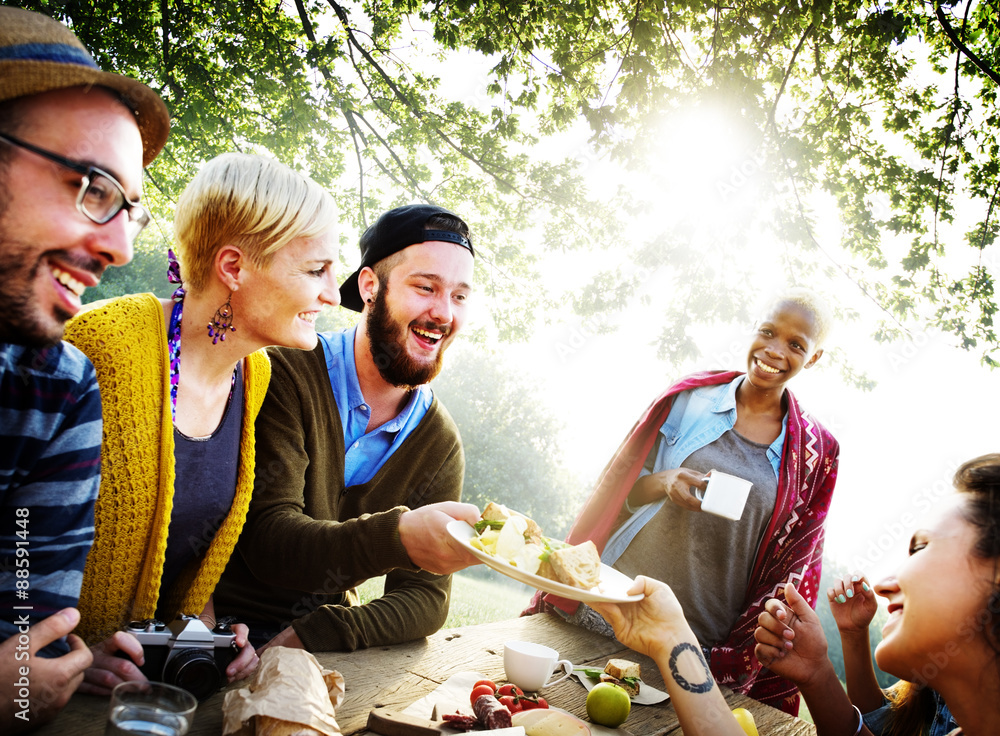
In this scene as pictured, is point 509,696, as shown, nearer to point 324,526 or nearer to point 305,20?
point 324,526

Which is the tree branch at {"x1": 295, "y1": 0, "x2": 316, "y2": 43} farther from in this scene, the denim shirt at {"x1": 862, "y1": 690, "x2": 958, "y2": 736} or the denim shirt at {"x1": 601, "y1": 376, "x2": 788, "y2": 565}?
the denim shirt at {"x1": 862, "y1": 690, "x2": 958, "y2": 736}

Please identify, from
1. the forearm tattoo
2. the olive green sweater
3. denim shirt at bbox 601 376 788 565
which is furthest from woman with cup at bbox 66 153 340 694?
denim shirt at bbox 601 376 788 565

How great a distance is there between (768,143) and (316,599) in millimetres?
6262

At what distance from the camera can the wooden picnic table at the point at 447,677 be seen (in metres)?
1.45

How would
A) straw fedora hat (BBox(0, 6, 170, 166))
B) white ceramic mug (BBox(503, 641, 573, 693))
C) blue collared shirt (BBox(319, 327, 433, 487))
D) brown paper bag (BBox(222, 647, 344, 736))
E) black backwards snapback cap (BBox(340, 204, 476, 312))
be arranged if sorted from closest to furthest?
straw fedora hat (BBox(0, 6, 170, 166)) < brown paper bag (BBox(222, 647, 344, 736)) < white ceramic mug (BBox(503, 641, 573, 693)) < blue collared shirt (BBox(319, 327, 433, 487)) < black backwards snapback cap (BBox(340, 204, 476, 312))

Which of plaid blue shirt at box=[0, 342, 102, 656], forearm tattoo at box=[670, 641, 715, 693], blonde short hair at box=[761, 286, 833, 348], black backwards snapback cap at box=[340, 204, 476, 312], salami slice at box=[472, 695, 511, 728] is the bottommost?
salami slice at box=[472, 695, 511, 728]

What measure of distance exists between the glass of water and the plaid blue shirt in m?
0.32

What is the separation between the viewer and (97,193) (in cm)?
130

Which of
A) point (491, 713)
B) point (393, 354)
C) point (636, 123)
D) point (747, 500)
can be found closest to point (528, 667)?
point (491, 713)

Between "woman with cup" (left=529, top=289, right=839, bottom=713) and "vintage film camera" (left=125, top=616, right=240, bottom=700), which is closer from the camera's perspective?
"vintage film camera" (left=125, top=616, right=240, bottom=700)

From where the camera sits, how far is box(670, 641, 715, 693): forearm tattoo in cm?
183

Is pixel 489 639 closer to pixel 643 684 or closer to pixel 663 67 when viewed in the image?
pixel 643 684

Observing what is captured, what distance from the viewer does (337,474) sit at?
244 cm

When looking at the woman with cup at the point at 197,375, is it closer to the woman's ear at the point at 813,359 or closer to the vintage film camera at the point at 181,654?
the vintage film camera at the point at 181,654
